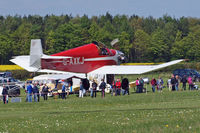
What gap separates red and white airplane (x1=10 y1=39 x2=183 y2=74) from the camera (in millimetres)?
42594

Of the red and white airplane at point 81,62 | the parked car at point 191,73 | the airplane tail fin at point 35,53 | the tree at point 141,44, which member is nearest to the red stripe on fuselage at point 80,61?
the red and white airplane at point 81,62

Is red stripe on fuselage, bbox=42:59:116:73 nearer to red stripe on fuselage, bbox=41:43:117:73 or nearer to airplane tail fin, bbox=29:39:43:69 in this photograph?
red stripe on fuselage, bbox=41:43:117:73

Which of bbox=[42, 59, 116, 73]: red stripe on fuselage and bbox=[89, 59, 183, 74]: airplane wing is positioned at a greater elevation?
bbox=[42, 59, 116, 73]: red stripe on fuselage

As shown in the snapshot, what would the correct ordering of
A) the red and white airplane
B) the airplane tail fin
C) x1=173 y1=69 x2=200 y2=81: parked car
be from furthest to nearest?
x1=173 y1=69 x2=200 y2=81: parked car, the red and white airplane, the airplane tail fin

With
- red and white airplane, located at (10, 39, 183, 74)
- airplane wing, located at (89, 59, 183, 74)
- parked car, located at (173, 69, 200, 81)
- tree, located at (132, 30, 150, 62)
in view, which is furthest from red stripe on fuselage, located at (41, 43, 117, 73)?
tree, located at (132, 30, 150, 62)

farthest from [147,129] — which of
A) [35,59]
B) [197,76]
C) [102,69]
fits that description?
[197,76]

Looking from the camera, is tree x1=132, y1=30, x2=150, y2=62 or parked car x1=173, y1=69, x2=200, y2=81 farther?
tree x1=132, y1=30, x2=150, y2=62

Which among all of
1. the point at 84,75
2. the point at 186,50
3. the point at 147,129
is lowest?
the point at 147,129

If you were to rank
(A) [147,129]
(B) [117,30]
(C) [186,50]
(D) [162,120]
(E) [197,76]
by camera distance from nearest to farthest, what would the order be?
1. (A) [147,129]
2. (D) [162,120]
3. (E) [197,76]
4. (C) [186,50]
5. (B) [117,30]

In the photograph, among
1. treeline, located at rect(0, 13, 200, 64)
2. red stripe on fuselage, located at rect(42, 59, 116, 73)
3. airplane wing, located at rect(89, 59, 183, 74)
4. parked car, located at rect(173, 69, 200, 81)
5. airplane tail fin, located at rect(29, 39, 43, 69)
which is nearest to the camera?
airplane wing, located at rect(89, 59, 183, 74)

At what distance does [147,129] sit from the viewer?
15.5 metres

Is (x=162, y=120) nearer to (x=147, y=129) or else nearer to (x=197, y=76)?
(x=147, y=129)

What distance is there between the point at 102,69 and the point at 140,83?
4478mm

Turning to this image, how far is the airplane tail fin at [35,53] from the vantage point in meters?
41.6
